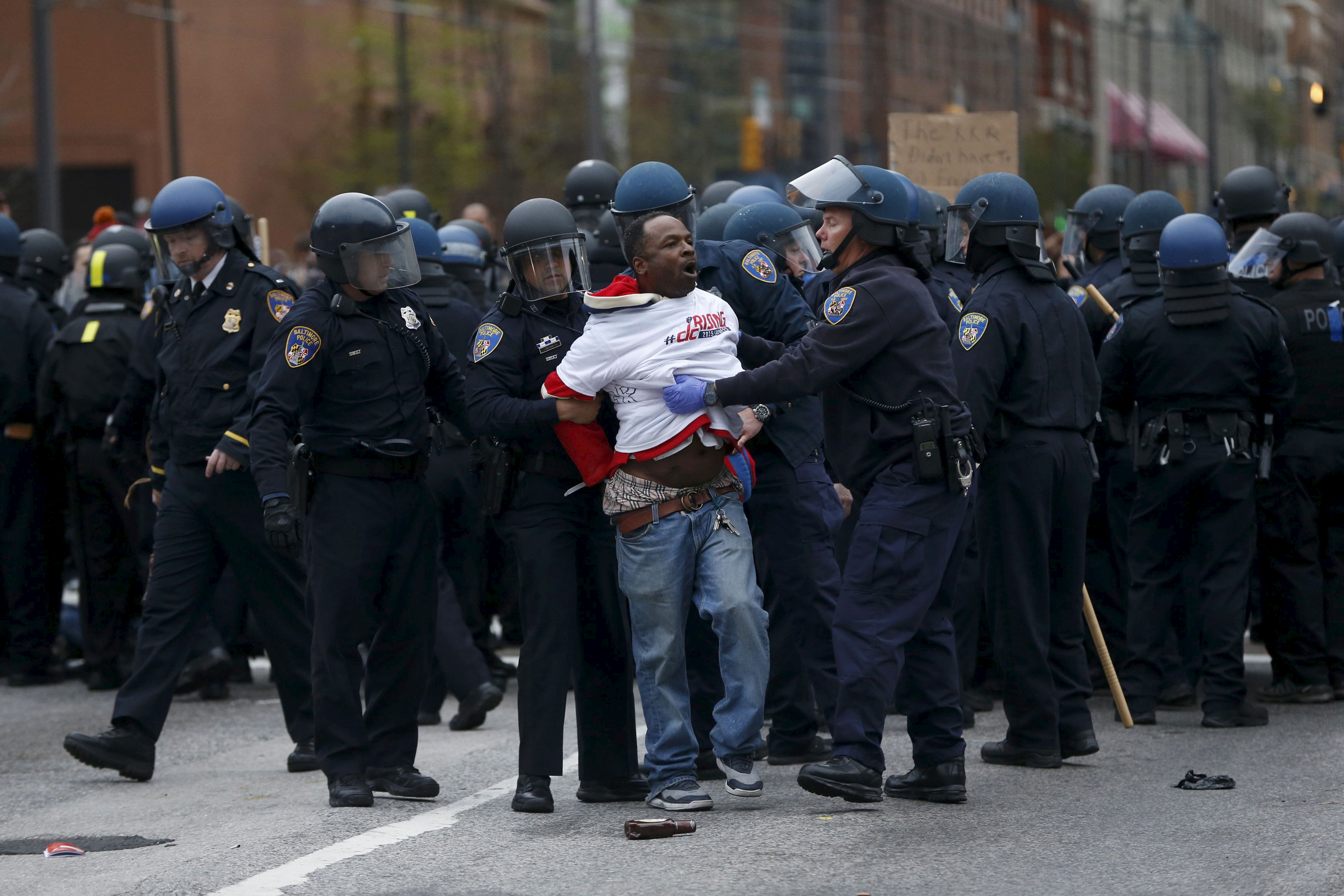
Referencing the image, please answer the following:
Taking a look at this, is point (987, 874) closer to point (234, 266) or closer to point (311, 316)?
point (311, 316)

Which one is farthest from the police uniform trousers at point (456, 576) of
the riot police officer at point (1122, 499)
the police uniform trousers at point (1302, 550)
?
the police uniform trousers at point (1302, 550)

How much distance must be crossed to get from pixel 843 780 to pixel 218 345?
3.34 metres

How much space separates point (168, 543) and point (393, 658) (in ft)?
4.34

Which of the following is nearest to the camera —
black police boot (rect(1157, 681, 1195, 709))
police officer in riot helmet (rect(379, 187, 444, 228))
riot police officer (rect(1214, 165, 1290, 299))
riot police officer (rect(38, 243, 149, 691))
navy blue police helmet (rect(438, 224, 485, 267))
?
black police boot (rect(1157, 681, 1195, 709))

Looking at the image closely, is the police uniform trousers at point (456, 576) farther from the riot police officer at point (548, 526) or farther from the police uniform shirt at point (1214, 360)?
the police uniform shirt at point (1214, 360)

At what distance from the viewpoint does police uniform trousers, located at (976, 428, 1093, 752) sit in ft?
23.9

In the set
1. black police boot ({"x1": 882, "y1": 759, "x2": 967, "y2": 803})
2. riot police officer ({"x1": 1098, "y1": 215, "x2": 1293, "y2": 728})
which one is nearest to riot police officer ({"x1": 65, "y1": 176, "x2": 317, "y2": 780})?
black police boot ({"x1": 882, "y1": 759, "x2": 967, "y2": 803})

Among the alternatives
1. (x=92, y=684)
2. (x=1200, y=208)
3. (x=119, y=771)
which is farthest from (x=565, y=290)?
(x=1200, y=208)

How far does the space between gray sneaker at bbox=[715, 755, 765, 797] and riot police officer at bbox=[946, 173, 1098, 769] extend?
1.33m

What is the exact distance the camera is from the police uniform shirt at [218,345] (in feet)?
25.6

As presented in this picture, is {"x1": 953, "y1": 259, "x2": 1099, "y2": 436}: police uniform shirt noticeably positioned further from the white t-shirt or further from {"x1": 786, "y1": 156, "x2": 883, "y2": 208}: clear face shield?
the white t-shirt

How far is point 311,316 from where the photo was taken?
679 centimetres

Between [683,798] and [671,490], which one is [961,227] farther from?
[683,798]

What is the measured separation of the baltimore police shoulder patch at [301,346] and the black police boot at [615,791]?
1.85 meters
